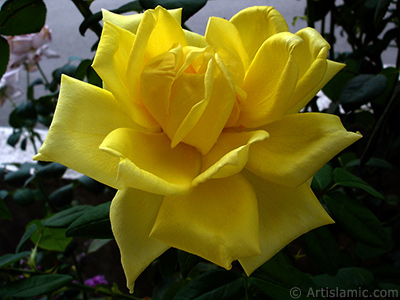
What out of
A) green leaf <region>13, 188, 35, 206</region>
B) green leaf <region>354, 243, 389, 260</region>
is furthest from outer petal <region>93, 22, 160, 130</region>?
green leaf <region>13, 188, 35, 206</region>

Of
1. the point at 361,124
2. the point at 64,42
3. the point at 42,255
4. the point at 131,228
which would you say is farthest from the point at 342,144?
the point at 64,42

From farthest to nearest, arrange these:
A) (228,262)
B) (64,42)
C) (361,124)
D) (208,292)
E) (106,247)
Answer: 1. (64,42)
2. (106,247)
3. (361,124)
4. (208,292)
5. (228,262)

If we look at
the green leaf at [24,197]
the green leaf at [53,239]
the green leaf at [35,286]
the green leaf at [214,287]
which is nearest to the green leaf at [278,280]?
the green leaf at [214,287]

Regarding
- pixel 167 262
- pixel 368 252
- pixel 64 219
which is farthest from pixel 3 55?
pixel 368 252

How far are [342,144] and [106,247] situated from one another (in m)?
0.96

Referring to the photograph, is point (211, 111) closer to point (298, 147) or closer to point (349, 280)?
point (298, 147)

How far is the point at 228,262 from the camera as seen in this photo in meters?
0.24

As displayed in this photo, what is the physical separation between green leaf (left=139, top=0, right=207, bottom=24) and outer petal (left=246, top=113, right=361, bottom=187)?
15 centimetres

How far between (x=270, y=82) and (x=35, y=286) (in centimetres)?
37

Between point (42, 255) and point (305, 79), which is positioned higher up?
point (305, 79)

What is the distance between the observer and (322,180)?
0.44 metres

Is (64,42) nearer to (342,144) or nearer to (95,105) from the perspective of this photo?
(95,105)

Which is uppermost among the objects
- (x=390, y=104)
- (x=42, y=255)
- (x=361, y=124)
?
(x=390, y=104)

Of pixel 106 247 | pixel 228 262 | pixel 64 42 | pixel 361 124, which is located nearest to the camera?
pixel 228 262
